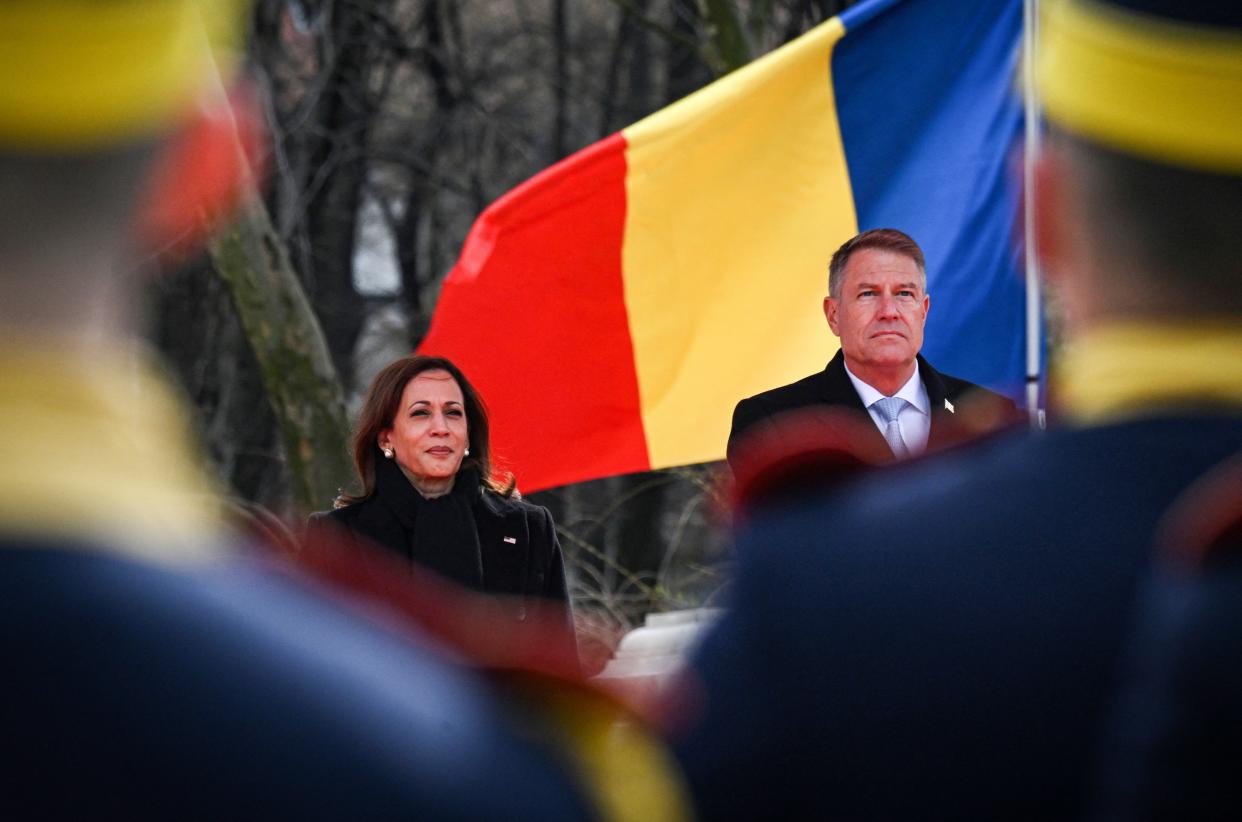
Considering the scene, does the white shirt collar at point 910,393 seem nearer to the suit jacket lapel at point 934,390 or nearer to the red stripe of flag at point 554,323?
the suit jacket lapel at point 934,390

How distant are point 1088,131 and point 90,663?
2.30 ft

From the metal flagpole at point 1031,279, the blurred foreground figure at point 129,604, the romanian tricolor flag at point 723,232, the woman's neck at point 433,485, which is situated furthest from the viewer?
the romanian tricolor flag at point 723,232

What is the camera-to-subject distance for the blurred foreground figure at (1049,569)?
1142 mm

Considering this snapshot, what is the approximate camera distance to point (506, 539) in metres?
4.88

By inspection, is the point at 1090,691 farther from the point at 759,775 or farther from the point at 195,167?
the point at 195,167

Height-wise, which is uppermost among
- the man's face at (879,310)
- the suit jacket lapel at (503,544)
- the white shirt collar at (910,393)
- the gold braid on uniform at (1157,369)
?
the man's face at (879,310)

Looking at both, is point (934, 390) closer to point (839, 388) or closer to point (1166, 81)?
point (839, 388)

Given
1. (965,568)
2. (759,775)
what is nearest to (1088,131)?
(965,568)

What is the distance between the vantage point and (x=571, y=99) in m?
12.3

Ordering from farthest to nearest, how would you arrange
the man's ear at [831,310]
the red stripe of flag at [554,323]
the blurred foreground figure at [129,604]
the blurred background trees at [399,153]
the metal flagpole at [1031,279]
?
the blurred background trees at [399,153]
the red stripe of flag at [554,323]
the metal flagpole at [1031,279]
the man's ear at [831,310]
the blurred foreground figure at [129,604]

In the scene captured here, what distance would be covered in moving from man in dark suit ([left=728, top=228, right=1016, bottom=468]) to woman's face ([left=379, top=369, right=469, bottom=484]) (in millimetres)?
928

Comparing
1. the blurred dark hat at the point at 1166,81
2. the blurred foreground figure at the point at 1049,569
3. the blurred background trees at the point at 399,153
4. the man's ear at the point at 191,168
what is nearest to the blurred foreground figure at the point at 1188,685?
the blurred foreground figure at the point at 1049,569

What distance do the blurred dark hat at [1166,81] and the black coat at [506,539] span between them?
→ 11.9ft

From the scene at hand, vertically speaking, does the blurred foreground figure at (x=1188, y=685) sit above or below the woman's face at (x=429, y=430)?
below
